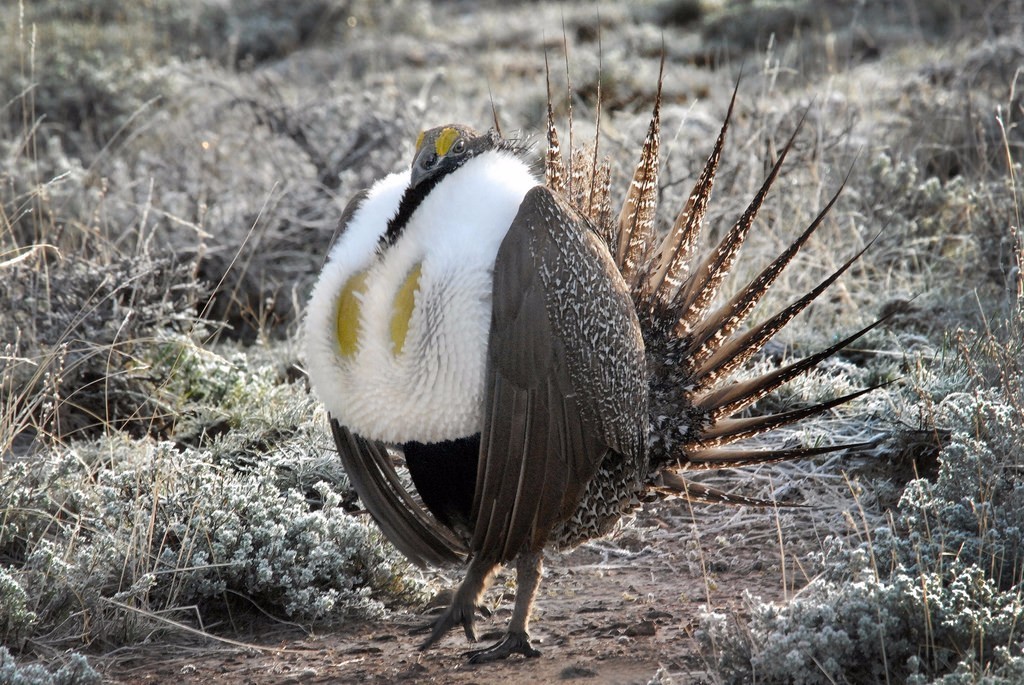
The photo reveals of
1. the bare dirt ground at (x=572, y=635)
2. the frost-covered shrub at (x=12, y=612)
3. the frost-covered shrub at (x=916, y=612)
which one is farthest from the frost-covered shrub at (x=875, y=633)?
the frost-covered shrub at (x=12, y=612)

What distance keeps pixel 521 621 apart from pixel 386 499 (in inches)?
15.7

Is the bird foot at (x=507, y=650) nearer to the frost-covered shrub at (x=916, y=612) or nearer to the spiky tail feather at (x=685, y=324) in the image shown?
the frost-covered shrub at (x=916, y=612)

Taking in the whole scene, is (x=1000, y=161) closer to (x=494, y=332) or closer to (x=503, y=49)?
(x=494, y=332)

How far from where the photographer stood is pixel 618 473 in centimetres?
251

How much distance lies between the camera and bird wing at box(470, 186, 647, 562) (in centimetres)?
220

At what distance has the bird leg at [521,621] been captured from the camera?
243 cm

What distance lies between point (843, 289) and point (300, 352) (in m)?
1.85

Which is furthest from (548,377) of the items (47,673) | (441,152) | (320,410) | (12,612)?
(320,410)

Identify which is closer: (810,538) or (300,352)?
(810,538)

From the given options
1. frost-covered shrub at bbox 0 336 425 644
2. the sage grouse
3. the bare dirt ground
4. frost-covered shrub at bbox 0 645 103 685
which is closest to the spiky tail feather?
the sage grouse

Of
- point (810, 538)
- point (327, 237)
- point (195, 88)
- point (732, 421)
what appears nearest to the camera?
point (732, 421)

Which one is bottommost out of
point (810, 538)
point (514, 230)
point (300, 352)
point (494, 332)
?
point (810, 538)

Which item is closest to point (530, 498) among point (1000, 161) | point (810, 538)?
point (810, 538)

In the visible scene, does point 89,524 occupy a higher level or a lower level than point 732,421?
lower
